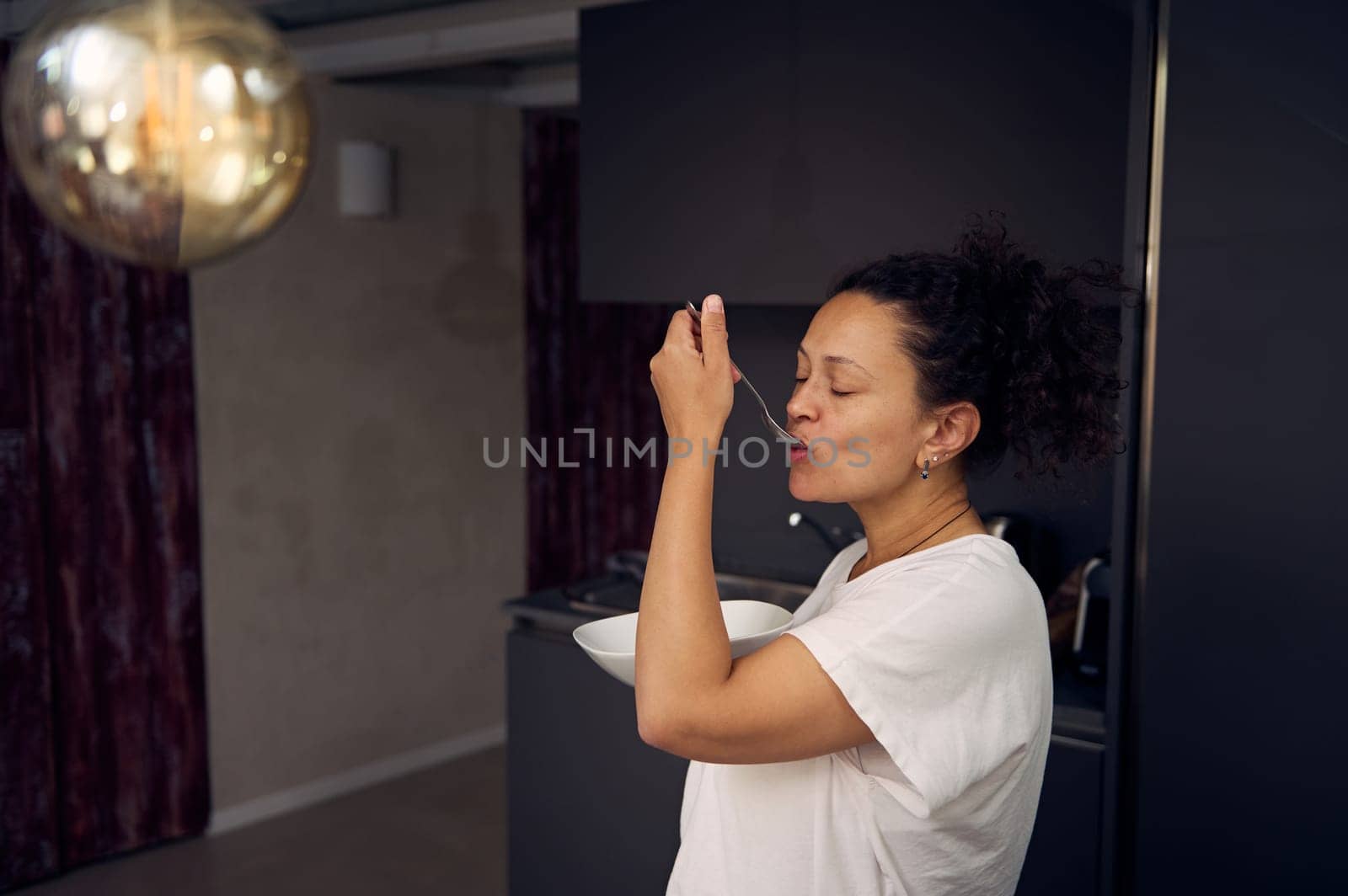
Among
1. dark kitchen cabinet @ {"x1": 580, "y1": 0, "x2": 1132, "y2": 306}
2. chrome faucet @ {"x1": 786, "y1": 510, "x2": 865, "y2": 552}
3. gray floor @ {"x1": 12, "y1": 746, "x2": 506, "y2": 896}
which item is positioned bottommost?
gray floor @ {"x1": 12, "y1": 746, "x2": 506, "y2": 896}

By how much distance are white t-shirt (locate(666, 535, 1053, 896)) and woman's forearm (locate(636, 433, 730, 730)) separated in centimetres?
8

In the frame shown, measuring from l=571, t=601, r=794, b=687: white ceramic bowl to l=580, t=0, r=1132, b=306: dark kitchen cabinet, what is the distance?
1084mm

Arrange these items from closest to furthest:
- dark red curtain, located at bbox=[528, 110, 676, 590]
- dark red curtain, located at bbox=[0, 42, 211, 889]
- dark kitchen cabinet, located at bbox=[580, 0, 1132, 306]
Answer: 1. dark kitchen cabinet, located at bbox=[580, 0, 1132, 306]
2. dark red curtain, located at bbox=[0, 42, 211, 889]
3. dark red curtain, located at bbox=[528, 110, 676, 590]

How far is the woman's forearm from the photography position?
3.45ft

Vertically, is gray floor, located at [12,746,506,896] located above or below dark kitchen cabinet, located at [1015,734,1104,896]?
below

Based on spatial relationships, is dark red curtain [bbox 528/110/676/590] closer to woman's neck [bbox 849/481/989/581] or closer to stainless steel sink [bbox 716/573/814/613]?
stainless steel sink [bbox 716/573/814/613]

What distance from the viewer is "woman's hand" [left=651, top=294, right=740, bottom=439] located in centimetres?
111

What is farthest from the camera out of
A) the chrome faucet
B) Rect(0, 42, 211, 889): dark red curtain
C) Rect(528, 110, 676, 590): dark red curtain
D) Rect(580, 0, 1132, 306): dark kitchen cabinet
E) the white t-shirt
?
Rect(528, 110, 676, 590): dark red curtain

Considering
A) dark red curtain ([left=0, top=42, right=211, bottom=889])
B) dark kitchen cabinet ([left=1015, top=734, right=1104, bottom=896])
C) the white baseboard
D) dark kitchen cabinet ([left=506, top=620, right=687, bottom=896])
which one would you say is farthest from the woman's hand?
the white baseboard

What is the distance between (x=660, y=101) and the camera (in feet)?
8.61

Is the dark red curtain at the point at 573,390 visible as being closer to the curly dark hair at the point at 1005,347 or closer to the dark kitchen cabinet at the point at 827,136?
the dark kitchen cabinet at the point at 827,136

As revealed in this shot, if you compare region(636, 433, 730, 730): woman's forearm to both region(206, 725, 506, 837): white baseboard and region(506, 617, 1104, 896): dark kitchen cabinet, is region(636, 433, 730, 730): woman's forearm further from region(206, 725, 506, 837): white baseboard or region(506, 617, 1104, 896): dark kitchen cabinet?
region(206, 725, 506, 837): white baseboard

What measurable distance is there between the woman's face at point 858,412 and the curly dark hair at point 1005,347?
21mm

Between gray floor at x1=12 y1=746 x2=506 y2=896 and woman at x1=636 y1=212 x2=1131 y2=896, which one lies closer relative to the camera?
woman at x1=636 y1=212 x2=1131 y2=896
